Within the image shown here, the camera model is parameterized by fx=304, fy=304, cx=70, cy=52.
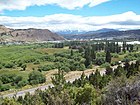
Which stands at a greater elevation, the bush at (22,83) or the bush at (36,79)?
the bush at (36,79)

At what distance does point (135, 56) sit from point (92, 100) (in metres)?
122

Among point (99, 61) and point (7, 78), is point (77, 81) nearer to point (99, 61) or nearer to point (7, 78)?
point (7, 78)

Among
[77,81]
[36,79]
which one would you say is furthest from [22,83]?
[77,81]

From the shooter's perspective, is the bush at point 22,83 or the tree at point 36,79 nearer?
the bush at point 22,83

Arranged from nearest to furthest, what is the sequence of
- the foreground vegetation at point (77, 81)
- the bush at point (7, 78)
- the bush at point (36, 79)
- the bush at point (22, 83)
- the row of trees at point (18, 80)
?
the foreground vegetation at point (77, 81)
the row of trees at point (18, 80)
the bush at point (22, 83)
the bush at point (36, 79)
the bush at point (7, 78)

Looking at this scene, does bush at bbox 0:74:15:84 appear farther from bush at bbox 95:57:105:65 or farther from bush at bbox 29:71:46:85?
bush at bbox 95:57:105:65

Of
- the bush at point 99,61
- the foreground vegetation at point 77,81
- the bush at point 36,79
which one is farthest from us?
the bush at point 99,61

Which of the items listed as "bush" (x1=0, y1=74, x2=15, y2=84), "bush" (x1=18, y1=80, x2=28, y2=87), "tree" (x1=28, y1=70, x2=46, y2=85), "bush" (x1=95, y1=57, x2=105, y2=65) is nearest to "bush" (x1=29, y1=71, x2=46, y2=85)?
"tree" (x1=28, y1=70, x2=46, y2=85)

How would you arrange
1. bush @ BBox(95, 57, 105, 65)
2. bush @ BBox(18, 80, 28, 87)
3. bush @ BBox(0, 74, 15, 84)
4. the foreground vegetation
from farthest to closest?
bush @ BBox(95, 57, 105, 65) < bush @ BBox(0, 74, 15, 84) < bush @ BBox(18, 80, 28, 87) < the foreground vegetation

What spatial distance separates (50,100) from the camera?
28172mm

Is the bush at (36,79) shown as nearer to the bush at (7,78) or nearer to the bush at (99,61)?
the bush at (7,78)

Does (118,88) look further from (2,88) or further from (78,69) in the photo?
(78,69)

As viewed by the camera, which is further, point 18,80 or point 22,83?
point 18,80

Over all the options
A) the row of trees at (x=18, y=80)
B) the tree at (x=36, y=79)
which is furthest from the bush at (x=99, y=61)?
the tree at (x=36, y=79)
